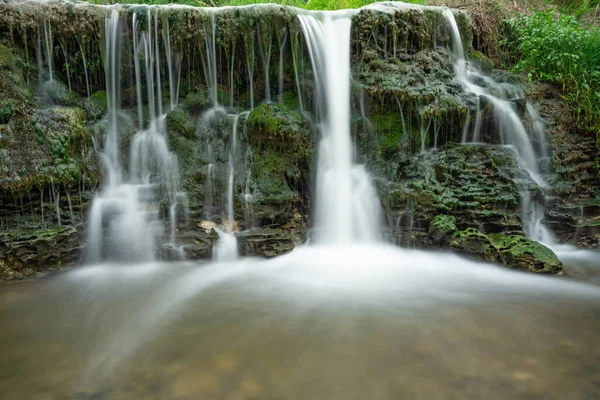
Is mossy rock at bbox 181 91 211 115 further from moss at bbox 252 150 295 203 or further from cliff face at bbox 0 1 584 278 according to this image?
moss at bbox 252 150 295 203

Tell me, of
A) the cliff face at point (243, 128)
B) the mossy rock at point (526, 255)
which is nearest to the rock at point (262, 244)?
the cliff face at point (243, 128)

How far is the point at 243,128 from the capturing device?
6492 millimetres

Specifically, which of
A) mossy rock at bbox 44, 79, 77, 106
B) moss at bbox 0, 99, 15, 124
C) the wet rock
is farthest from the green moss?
moss at bbox 0, 99, 15, 124

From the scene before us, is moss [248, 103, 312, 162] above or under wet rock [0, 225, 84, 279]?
above

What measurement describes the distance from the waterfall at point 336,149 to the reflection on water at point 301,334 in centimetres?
115

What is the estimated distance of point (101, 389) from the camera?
263 cm

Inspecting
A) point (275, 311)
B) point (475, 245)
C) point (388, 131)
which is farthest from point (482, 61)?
point (275, 311)

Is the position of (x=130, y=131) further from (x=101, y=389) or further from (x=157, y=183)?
Result: (x=101, y=389)

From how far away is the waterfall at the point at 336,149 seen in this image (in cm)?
613

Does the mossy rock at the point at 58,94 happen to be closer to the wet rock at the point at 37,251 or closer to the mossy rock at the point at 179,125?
the mossy rock at the point at 179,125

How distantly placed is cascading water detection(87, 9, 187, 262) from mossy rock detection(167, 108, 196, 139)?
0.55 feet

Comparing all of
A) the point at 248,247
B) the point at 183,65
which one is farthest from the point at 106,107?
the point at 248,247

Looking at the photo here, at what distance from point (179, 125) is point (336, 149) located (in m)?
2.67

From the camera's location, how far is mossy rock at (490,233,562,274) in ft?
15.6
